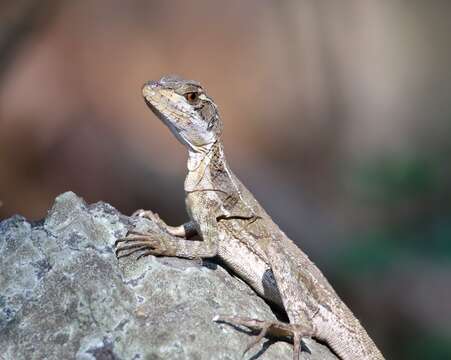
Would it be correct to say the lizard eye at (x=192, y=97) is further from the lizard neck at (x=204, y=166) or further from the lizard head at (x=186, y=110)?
the lizard neck at (x=204, y=166)

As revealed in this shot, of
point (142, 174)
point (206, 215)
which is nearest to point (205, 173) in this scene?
point (206, 215)

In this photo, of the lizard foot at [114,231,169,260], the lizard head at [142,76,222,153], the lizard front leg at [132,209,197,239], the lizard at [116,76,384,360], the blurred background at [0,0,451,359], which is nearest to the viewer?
the lizard foot at [114,231,169,260]

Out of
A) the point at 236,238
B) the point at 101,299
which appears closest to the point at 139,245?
the point at 101,299

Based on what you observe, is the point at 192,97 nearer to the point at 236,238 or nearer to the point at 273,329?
the point at 236,238

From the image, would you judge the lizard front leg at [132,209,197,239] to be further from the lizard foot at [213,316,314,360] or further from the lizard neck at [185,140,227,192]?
the lizard foot at [213,316,314,360]

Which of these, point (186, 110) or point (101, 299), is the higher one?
point (186, 110)

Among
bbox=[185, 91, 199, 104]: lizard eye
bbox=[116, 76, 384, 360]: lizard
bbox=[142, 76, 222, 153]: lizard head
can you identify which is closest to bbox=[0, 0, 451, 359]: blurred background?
bbox=[116, 76, 384, 360]: lizard

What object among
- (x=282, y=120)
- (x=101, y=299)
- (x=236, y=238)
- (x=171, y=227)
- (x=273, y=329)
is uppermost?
(x=282, y=120)

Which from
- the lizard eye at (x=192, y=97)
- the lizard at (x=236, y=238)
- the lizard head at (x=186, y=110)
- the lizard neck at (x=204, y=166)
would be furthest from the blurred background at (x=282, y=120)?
the lizard eye at (x=192, y=97)
